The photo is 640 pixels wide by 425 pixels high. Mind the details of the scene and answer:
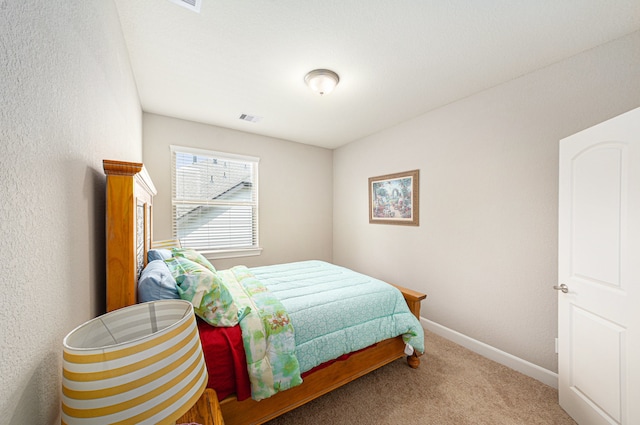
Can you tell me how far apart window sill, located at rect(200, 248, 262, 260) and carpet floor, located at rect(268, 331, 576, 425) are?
2216 mm

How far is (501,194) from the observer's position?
227cm

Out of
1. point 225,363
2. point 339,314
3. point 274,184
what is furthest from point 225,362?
point 274,184

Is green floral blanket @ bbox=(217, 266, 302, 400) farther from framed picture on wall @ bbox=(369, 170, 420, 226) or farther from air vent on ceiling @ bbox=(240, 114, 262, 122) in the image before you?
air vent on ceiling @ bbox=(240, 114, 262, 122)

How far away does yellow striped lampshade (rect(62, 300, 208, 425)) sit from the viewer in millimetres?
537

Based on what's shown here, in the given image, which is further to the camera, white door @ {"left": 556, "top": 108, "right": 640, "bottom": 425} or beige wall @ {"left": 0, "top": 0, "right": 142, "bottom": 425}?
white door @ {"left": 556, "top": 108, "right": 640, "bottom": 425}

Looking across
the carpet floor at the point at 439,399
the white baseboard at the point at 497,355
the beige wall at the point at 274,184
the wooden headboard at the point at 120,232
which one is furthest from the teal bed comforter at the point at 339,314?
the beige wall at the point at 274,184

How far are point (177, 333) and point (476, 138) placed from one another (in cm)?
289

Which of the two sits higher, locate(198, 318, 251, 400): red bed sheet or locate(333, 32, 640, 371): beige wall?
locate(333, 32, 640, 371): beige wall

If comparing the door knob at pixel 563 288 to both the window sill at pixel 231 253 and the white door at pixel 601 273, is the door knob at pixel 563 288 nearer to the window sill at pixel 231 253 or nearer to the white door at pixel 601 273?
the white door at pixel 601 273

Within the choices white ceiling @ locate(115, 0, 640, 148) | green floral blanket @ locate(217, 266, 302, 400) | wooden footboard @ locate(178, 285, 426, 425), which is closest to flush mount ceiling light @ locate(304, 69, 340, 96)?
white ceiling @ locate(115, 0, 640, 148)

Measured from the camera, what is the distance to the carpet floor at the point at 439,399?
1626 mm

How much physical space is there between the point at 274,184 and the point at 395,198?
1.87 metres

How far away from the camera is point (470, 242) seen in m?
2.50

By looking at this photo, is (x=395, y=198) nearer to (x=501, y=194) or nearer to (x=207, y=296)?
(x=501, y=194)
